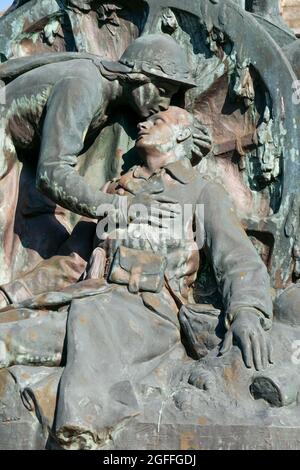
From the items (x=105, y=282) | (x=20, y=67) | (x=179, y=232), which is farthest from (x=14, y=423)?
(x=20, y=67)

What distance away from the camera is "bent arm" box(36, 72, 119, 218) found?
6359 mm

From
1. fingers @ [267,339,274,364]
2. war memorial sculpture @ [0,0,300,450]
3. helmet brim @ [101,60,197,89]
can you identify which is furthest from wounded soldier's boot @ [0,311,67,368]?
helmet brim @ [101,60,197,89]

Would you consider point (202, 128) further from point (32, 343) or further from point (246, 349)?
point (32, 343)

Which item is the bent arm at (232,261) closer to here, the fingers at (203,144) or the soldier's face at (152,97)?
the fingers at (203,144)

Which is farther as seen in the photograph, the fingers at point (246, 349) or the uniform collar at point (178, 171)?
the uniform collar at point (178, 171)

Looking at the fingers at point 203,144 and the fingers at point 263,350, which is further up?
the fingers at point 203,144

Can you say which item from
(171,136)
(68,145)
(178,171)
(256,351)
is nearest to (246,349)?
(256,351)

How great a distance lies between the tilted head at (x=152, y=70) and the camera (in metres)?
6.65

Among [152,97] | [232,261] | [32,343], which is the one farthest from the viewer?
[152,97]

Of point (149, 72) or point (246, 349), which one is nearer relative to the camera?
point (246, 349)

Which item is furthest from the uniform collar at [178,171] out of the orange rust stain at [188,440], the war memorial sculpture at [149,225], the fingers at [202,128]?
the orange rust stain at [188,440]

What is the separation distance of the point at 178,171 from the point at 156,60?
0.62m

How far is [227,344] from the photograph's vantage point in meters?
5.82

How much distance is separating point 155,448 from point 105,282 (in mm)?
1010
